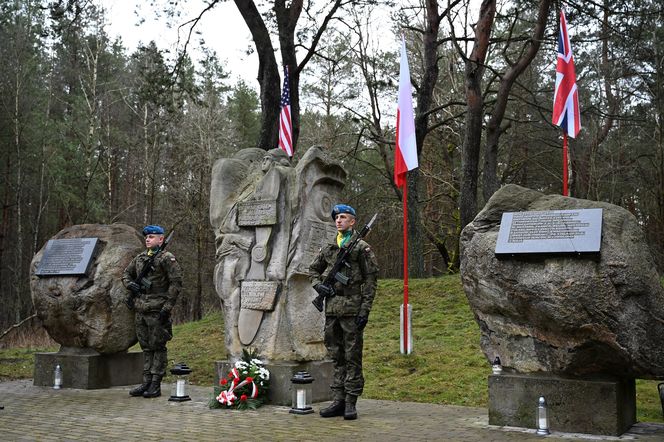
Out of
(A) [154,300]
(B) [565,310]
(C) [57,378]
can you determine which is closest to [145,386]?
(A) [154,300]

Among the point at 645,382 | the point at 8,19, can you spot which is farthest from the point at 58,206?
the point at 645,382

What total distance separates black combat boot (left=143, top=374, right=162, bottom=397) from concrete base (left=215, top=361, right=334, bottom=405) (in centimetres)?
96

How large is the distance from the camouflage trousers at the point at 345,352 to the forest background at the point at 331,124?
356 inches

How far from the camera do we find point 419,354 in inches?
454

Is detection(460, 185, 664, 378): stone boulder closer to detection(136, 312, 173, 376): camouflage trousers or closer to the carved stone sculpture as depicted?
the carved stone sculpture

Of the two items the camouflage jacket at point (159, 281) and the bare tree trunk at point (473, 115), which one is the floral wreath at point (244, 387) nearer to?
the camouflage jacket at point (159, 281)

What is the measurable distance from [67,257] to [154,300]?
1.91 metres

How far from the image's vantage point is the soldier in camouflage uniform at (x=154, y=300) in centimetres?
912

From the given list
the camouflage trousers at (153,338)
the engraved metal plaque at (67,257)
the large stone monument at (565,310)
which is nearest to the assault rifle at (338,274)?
the large stone monument at (565,310)

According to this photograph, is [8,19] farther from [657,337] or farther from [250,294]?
[657,337]

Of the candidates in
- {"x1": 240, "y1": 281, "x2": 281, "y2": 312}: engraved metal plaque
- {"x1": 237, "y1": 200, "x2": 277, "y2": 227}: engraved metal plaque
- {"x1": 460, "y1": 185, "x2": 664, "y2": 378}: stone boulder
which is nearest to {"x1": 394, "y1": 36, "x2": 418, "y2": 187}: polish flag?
{"x1": 237, "y1": 200, "x2": 277, "y2": 227}: engraved metal plaque

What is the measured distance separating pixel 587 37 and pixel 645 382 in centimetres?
1115

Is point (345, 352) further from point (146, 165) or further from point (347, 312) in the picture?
point (146, 165)

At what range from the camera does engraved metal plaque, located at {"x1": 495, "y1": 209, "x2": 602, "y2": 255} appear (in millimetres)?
6105
